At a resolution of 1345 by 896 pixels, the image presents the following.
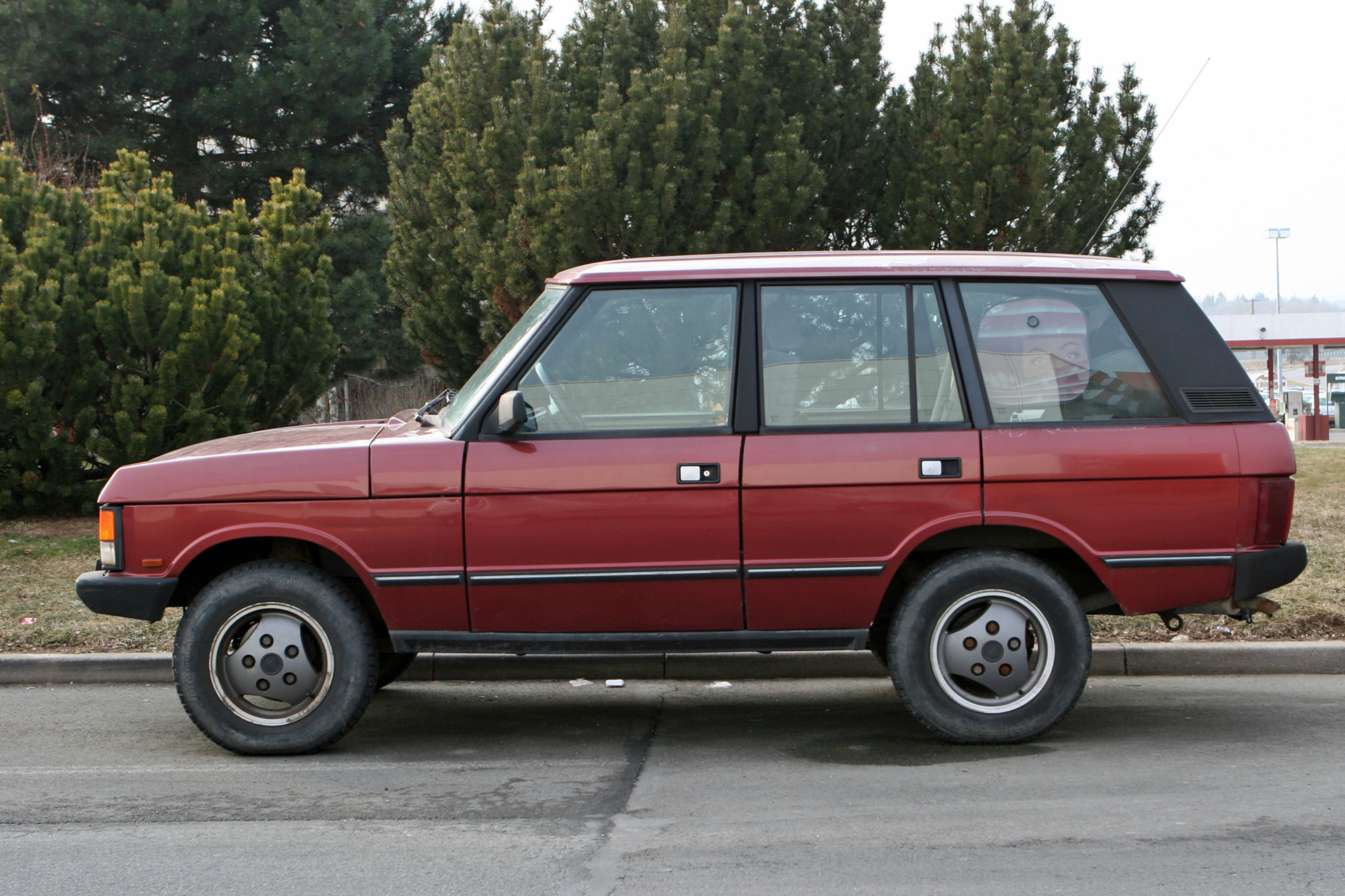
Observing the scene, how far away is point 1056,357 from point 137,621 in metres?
5.62

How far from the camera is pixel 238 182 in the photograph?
24641 millimetres

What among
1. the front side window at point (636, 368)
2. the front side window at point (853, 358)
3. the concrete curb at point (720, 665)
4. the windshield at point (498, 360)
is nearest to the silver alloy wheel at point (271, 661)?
the windshield at point (498, 360)

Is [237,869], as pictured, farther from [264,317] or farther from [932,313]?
[264,317]

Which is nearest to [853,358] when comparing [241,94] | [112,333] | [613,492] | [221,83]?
[613,492]

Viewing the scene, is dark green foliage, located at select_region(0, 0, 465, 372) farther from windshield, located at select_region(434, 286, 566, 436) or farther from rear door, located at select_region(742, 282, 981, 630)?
rear door, located at select_region(742, 282, 981, 630)

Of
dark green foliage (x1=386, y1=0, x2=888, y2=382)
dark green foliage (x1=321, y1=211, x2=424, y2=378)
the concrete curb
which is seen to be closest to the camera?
the concrete curb

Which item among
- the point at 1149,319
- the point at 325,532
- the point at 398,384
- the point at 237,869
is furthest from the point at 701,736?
the point at 398,384

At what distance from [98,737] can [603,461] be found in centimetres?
263

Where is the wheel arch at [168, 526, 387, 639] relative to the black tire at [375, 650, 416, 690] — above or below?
above

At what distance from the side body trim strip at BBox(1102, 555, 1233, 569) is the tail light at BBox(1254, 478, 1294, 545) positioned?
16 centimetres

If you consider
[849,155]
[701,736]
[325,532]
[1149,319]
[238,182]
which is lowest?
[701,736]

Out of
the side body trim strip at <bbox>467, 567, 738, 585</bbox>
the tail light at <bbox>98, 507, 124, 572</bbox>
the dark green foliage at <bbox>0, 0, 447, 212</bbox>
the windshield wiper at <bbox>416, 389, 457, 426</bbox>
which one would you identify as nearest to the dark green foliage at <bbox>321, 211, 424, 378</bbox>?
the dark green foliage at <bbox>0, 0, 447, 212</bbox>

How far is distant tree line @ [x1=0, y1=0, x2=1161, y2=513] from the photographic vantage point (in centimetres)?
1181

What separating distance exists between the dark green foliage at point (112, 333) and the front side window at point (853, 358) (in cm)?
821
